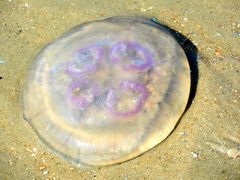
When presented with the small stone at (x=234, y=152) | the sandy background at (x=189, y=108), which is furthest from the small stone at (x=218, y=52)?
the small stone at (x=234, y=152)

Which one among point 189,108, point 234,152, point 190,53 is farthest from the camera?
point 190,53

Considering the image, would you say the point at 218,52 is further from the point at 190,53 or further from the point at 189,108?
the point at 189,108

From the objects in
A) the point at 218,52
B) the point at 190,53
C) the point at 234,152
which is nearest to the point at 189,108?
the point at 234,152

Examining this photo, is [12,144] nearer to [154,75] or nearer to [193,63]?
[154,75]

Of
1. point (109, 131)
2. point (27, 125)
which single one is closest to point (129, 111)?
point (109, 131)

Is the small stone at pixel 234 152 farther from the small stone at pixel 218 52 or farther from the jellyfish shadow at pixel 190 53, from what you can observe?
the small stone at pixel 218 52
